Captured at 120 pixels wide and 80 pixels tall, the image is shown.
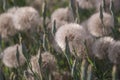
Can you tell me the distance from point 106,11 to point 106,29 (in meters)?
0.46

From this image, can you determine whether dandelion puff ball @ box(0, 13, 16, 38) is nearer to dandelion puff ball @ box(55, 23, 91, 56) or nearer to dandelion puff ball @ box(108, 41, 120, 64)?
dandelion puff ball @ box(55, 23, 91, 56)

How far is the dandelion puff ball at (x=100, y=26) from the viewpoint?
136 inches

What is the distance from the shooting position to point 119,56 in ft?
9.71

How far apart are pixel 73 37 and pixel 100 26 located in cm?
43

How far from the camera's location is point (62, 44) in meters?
3.15

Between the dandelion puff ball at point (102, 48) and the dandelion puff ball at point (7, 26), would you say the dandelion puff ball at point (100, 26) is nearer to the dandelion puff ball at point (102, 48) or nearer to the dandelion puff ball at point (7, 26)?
the dandelion puff ball at point (102, 48)

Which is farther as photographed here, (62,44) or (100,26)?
(100,26)

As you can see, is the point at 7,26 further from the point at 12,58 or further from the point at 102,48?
the point at 102,48

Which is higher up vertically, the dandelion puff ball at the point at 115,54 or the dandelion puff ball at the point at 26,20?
the dandelion puff ball at the point at 26,20

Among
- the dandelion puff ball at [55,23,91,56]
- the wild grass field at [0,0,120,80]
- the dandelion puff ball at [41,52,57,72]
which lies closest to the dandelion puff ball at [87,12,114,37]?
the wild grass field at [0,0,120,80]

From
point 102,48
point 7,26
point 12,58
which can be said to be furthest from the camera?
point 7,26

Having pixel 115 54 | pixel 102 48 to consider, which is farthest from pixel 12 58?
pixel 115 54

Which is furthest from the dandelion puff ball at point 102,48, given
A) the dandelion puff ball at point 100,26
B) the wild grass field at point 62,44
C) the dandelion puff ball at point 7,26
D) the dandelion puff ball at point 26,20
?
the dandelion puff ball at point 7,26

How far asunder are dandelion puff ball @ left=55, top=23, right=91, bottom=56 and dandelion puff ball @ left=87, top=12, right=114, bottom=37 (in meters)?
0.25
